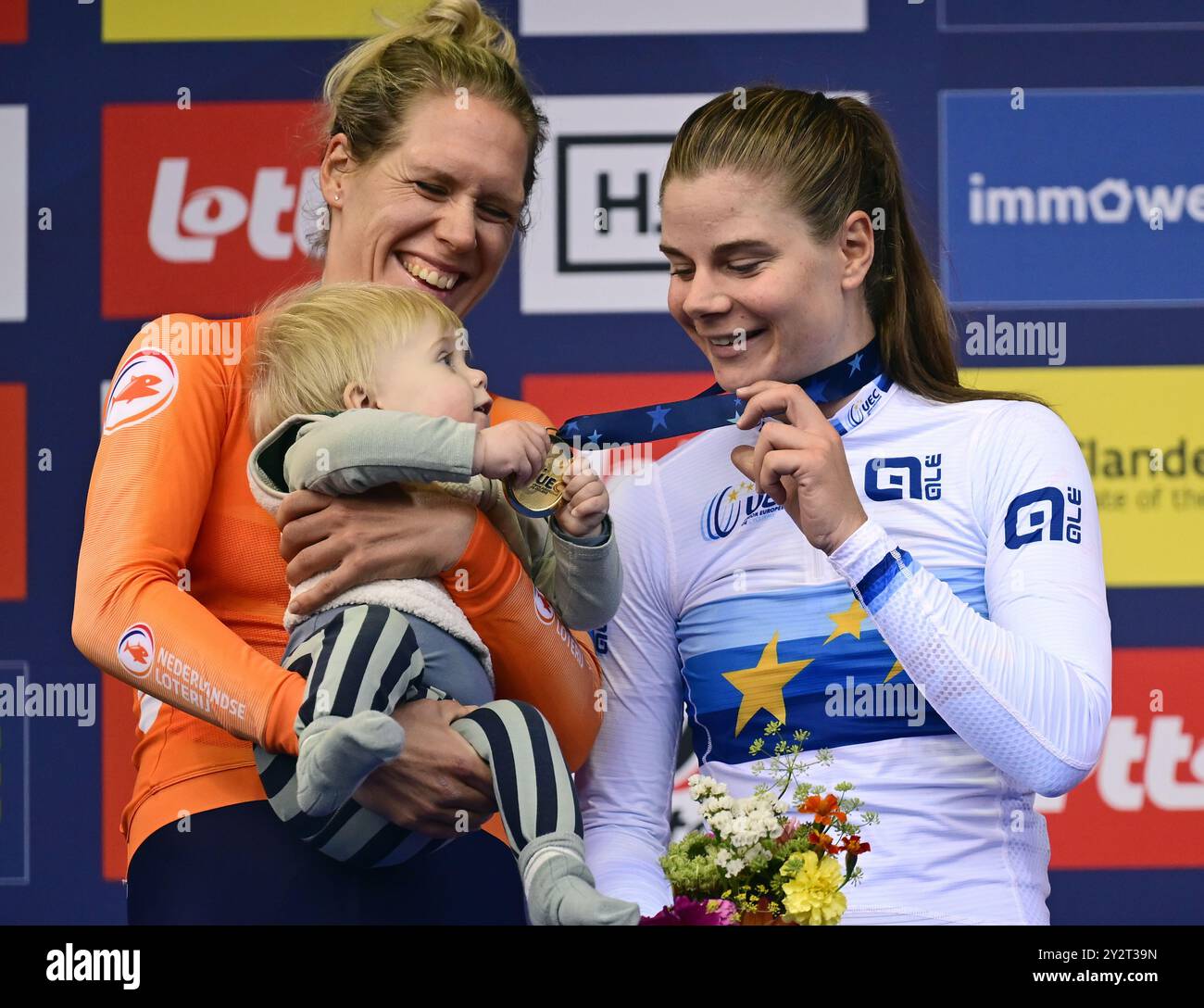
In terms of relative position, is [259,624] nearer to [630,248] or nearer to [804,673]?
[804,673]

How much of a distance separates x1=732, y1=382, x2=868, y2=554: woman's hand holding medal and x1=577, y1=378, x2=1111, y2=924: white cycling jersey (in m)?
0.03

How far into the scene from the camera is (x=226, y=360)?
172 cm

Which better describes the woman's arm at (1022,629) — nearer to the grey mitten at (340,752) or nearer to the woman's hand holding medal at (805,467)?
the woman's hand holding medal at (805,467)

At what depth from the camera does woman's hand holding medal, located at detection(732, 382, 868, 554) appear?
1.54 metres

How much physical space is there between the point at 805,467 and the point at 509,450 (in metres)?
0.29

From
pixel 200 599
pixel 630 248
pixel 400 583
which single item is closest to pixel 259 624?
pixel 200 599

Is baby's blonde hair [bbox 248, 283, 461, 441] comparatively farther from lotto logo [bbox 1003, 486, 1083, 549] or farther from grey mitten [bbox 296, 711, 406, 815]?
lotto logo [bbox 1003, 486, 1083, 549]

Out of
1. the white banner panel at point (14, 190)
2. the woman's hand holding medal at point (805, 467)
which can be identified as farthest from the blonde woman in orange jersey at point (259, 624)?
the white banner panel at point (14, 190)

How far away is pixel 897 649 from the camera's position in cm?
151

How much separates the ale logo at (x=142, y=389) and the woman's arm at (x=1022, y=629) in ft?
2.35

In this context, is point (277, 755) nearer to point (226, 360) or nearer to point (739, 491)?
point (226, 360)

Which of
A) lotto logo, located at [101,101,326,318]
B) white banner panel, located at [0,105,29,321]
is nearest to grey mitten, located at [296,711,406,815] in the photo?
lotto logo, located at [101,101,326,318]

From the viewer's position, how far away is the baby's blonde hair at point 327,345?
5.40 ft
